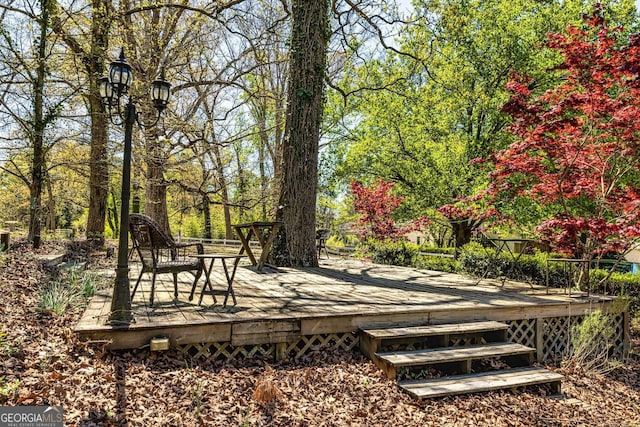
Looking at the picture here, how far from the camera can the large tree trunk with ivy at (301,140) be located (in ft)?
24.4

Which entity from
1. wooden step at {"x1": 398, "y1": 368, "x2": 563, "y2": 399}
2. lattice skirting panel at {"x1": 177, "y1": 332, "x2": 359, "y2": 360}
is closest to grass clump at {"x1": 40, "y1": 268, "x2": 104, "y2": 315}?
lattice skirting panel at {"x1": 177, "y1": 332, "x2": 359, "y2": 360}

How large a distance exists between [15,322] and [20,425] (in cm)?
153

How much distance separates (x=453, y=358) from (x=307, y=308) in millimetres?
1400

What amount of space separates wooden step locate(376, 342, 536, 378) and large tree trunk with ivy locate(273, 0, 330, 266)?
389 cm

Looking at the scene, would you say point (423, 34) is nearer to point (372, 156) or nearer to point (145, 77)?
point (372, 156)

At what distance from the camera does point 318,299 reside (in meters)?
4.62

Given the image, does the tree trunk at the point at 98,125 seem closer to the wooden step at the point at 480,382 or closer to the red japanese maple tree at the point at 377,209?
the red japanese maple tree at the point at 377,209

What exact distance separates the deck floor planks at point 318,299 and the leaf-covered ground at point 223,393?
306 mm

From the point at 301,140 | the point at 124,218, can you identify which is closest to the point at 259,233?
the point at 301,140

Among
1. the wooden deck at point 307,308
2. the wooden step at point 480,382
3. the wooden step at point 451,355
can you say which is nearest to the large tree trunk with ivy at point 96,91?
the wooden deck at point 307,308

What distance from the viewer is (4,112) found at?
855 centimetres

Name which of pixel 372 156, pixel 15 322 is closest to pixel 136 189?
pixel 372 156

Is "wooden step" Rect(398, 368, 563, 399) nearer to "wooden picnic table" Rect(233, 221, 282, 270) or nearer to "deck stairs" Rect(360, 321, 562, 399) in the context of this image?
"deck stairs" Rect(360, 321, 562, 399)

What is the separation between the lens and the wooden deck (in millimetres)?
3496
